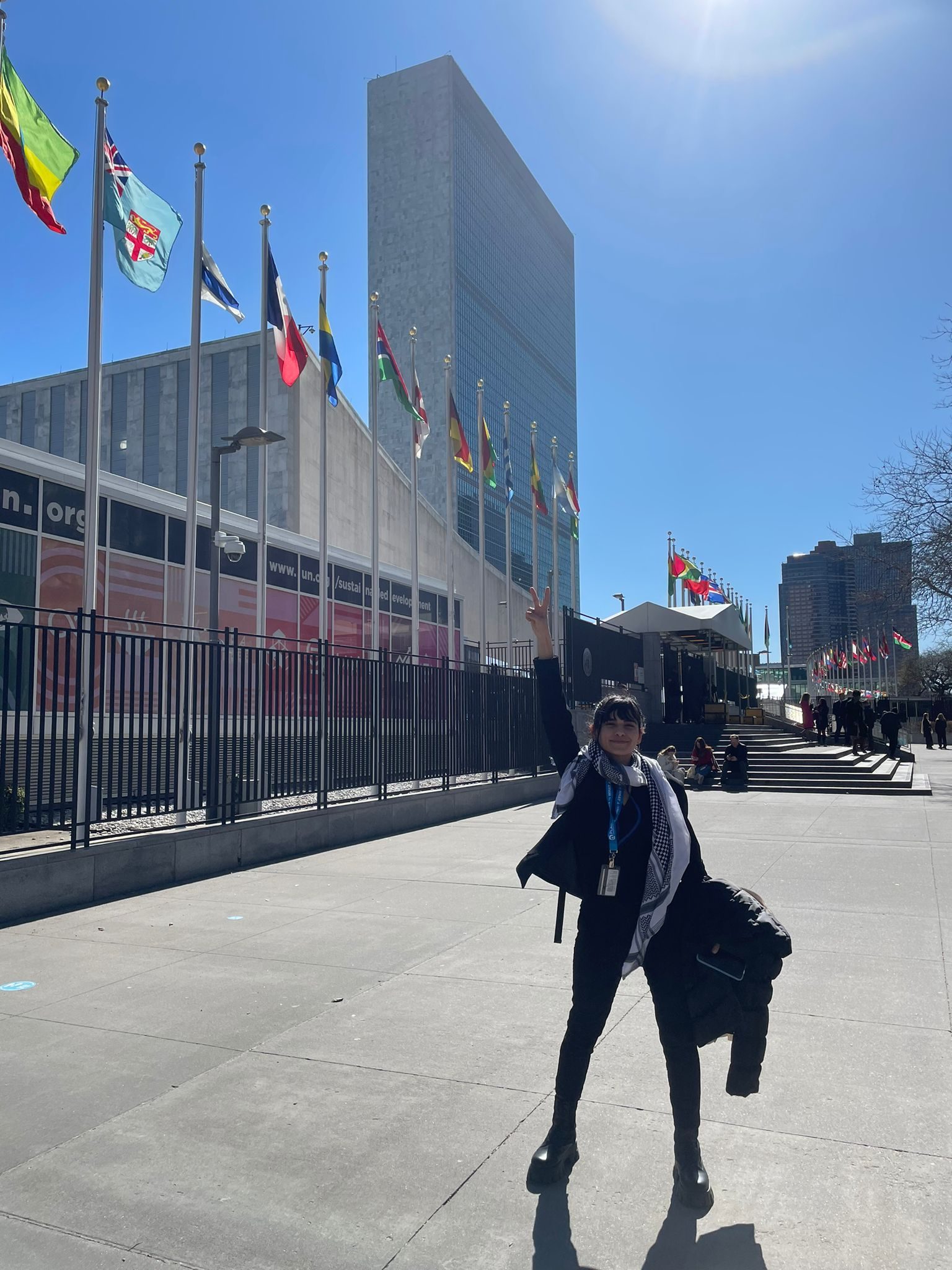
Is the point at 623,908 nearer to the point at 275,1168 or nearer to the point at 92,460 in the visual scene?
the point at 275,1168

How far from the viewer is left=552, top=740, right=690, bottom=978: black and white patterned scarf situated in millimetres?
3188

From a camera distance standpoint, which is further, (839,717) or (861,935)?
(839,717)

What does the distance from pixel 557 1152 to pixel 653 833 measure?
3.68ft

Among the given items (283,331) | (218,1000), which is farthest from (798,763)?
(218,1000)

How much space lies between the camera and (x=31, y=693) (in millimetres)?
7875

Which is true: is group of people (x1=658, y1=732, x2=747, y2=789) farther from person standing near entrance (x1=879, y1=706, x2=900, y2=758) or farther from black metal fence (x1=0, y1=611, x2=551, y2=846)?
person standing near entrance (x1=879, y1=706, x2=900, y2=758)

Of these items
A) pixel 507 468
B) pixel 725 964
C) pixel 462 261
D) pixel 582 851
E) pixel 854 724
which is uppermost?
pixel 462 261

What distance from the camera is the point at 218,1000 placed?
5.41m

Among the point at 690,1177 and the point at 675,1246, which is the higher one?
the point at 690,1177

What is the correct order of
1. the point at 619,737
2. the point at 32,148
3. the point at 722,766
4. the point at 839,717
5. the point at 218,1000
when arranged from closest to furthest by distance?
the point at 619,737 → the point at 218,1000 → the point at 32,148 → the point at 722,766 → the point at 839,717

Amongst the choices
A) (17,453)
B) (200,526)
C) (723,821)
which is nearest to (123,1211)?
(723,821)

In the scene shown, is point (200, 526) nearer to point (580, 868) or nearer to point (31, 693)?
point (31, 693)

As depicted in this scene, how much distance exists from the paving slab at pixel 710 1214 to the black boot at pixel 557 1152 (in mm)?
40

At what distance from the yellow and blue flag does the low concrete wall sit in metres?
7.25
